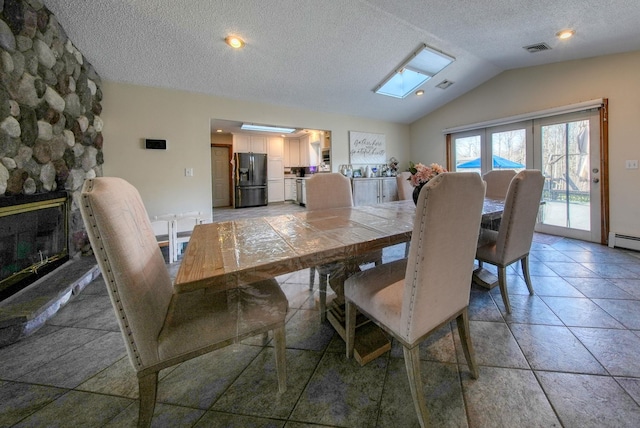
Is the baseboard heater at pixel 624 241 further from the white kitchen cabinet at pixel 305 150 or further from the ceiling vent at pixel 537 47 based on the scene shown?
the white kitchen cabinet at pixel 305 150

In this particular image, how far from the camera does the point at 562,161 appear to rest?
12.0 ft

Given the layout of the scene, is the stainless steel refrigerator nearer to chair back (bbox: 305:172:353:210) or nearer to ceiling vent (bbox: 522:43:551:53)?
chair back (bbox: 305:172:353:210)

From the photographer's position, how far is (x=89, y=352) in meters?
1.43

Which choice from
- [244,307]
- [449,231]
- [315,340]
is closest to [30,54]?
[244,307]

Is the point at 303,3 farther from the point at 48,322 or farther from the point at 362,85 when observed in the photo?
the point at 48,322

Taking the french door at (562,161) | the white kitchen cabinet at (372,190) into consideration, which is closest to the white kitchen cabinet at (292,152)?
the white kitchen cabinet at (372,190)

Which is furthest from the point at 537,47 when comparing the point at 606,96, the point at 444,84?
the point at 444,84

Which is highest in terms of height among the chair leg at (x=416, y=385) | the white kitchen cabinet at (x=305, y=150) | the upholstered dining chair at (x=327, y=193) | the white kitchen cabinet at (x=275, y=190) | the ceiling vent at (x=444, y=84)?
the ceiling vent at (x=444, y=84)

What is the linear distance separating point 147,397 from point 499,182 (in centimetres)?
343

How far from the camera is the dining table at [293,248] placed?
32.8 inches

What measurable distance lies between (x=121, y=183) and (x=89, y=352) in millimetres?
1160

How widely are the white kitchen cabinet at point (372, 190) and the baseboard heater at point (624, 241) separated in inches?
123

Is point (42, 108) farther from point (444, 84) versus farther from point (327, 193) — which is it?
point (444, 84)

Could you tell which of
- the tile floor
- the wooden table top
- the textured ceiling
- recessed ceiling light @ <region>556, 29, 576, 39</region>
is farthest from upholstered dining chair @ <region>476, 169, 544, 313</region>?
recessed ceiling light @ <region>556, 29, 576, 39</region>
